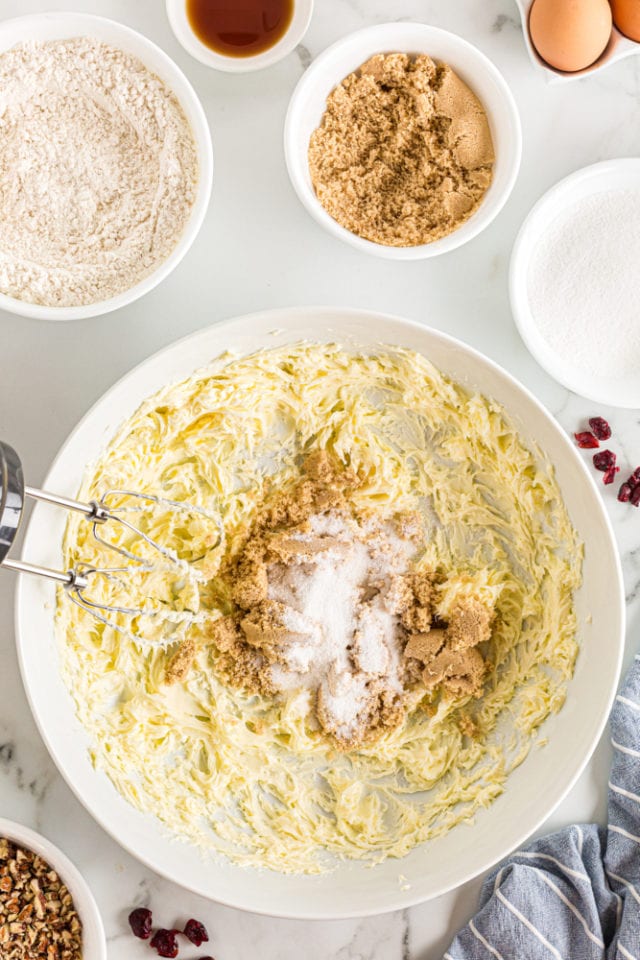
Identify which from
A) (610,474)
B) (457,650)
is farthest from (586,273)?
(457,650)

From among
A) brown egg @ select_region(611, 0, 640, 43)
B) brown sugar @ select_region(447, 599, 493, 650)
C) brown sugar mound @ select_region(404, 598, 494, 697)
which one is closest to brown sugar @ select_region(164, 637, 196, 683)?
brown sugar mound @ select_region(404, 598, 494, 697)

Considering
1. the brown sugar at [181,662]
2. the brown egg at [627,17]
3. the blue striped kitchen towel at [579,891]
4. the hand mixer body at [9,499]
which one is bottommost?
the blue striped kitchen towel at [579,891]

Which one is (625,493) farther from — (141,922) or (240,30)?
(141,922)

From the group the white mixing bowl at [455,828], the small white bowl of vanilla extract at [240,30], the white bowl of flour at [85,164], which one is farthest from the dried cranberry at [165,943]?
the small white bowl of vanilla extract at [240,30]

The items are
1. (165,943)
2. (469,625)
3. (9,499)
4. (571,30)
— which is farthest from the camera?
(165,943)

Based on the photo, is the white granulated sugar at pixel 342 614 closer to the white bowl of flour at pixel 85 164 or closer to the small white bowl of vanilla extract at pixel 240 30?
the white bowl of flour at pixel 85 164

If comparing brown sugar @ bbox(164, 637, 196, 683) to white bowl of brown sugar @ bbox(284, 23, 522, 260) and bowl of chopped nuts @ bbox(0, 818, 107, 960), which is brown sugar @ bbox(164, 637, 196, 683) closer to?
bowl of chopped nuts @ bbox(0, 818, 107, 960)
